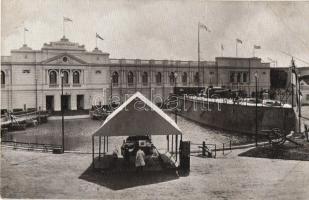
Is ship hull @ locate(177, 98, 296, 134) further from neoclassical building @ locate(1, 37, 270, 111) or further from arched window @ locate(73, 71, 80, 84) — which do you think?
arched window @ locate(73, 71, 80, 84)

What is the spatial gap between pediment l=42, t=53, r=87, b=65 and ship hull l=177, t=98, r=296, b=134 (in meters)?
16.8

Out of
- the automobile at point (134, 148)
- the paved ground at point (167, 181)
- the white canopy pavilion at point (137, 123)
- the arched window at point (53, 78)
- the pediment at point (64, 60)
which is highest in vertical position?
the pediment at point (64, 60)

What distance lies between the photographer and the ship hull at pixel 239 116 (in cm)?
3312

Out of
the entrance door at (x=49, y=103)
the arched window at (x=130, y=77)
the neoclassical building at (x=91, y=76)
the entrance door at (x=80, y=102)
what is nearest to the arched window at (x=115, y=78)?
the neoclassical building at (x=91, y=76)

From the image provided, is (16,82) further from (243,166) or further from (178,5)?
(243,166)

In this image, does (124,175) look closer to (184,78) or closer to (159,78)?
(159,78)

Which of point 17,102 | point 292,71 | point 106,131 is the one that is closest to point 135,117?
point 106,131

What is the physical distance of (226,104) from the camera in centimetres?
4059

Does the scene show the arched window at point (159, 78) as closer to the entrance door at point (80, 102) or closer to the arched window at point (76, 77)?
the arched window at point (76, 77)

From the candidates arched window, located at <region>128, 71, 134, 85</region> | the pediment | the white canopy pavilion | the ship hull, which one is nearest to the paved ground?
the white canopy pavilion

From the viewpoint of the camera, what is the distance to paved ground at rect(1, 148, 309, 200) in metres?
12.7

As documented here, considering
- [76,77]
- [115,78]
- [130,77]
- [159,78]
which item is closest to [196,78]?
[159,78]

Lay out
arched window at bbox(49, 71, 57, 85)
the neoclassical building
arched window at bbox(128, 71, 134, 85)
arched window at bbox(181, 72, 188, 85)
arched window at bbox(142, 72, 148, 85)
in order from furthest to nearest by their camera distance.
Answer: arched window at bbox(181, 72, 188, 85)
arched window at bbox(142, 72, 148, 85)
arched window at bbox(128, 71, 134, 85)
arched window at bbox(49, 71, 57, 85)
the neoclassical building

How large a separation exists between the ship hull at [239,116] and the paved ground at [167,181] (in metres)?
12.7
